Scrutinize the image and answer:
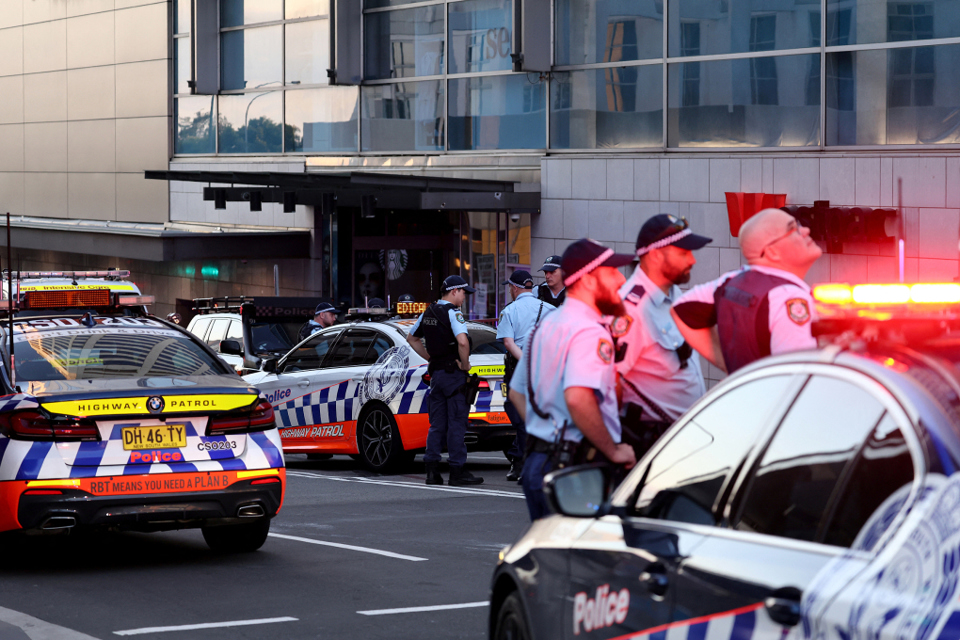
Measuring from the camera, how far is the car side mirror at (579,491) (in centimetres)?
388

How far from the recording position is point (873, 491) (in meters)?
2.82

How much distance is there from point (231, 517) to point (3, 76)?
115 ft

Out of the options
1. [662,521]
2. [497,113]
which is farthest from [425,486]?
[497,113]

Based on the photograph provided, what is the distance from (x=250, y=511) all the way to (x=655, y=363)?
342 centimetres

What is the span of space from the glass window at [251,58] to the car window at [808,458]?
27.2 meters

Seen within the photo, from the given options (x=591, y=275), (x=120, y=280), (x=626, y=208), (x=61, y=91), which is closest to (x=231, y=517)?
(x=591, y=275)

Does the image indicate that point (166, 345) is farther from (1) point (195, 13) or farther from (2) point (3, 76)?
(2) point (3, 76)

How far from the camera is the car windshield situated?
8.49 metres

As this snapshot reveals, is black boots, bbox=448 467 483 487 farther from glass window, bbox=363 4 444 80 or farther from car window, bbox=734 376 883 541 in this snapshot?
glass window, bbox=363 4 444 80

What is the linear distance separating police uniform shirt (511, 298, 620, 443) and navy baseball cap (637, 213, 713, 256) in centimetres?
41

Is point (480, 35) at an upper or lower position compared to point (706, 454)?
upper

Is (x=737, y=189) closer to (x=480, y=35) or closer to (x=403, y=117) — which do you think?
(x=480, y=35)

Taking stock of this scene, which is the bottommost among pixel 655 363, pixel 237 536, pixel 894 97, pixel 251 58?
pixel 237 536

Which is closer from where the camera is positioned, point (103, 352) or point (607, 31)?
point (103, 352)
